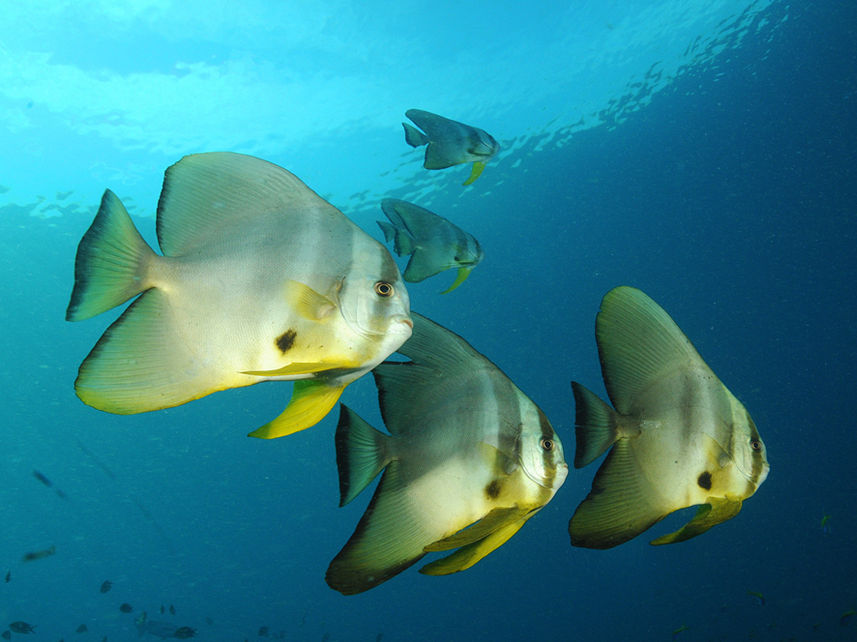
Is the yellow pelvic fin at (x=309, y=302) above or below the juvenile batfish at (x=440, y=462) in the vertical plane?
above

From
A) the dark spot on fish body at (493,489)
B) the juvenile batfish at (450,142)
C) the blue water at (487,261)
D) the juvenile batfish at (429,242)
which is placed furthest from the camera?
the blue water at (487,261)

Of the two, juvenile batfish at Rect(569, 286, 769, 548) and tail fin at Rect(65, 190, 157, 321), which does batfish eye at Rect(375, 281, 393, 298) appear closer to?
tail fin at Rect(65, 190, 157, 321)

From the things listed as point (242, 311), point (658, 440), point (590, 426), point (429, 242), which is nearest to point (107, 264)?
point (242, 311)

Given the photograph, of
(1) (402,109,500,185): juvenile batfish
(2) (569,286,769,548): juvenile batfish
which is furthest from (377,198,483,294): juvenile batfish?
(2) (569,286,769,548): juvenile batfish

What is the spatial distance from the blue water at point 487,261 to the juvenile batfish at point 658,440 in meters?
19.4

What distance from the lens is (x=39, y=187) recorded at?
25.4 m

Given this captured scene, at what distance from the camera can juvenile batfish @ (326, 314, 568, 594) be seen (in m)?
1.53

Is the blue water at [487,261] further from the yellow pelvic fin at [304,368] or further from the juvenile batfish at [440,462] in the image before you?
the yellow pelvic fin at [304,368]

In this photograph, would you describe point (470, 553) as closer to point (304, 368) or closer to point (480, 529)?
point (480, 529)

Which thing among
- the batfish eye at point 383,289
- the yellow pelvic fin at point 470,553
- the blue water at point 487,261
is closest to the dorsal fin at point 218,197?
the batfish eye at point 383,289


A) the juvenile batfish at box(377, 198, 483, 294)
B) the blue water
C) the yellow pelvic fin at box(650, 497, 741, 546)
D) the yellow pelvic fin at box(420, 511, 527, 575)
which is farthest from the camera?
the blue water

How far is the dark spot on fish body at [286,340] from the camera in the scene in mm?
1399

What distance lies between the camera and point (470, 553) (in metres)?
1.53

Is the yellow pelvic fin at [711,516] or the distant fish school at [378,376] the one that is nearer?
the distant fish school at [378,376]
